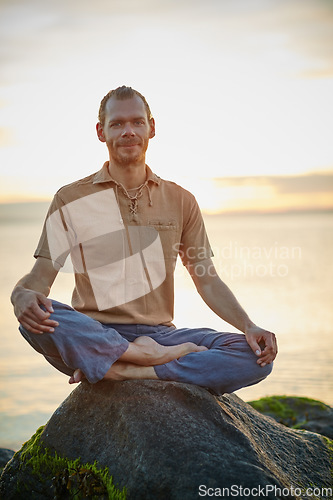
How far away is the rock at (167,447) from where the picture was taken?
3.74 m

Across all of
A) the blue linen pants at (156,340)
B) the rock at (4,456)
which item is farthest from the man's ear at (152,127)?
the rock at (4,456)

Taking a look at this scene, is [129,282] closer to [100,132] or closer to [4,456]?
[100,132]

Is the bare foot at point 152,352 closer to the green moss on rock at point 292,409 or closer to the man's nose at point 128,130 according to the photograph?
the man's nose at point 128,130

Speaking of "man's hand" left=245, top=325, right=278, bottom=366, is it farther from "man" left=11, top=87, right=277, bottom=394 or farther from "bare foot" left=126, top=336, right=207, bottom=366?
"bare foot" left=126, top=336, right=207, bottom=366

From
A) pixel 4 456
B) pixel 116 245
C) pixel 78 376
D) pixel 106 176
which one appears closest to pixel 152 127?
pixel 106 176

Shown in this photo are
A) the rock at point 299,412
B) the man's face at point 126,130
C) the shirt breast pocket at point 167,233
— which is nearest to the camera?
the man's face at point 126,130

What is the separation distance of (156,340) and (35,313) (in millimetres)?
952

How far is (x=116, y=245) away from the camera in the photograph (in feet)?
15.6

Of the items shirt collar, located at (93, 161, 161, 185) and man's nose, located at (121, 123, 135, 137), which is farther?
shirt collar, located at (93, 161, 161, 185)

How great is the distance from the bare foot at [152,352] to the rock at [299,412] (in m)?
2.42

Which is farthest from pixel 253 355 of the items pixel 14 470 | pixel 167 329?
pixel 14 470

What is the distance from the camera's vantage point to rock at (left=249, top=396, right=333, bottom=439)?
636 centimetres

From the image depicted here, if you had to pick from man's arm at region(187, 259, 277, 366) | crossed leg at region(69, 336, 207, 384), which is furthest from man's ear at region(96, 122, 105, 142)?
crossed leg at region(69, 336, 207, 384)

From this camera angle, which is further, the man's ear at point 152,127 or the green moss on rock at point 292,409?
the green moss on rock at point 292,409
